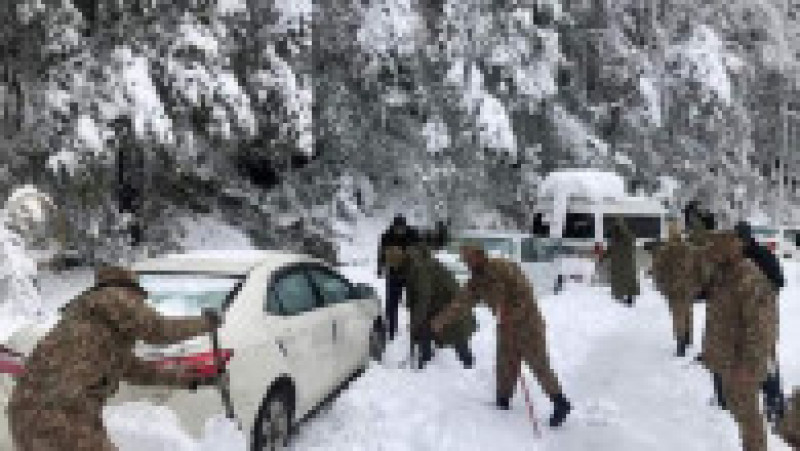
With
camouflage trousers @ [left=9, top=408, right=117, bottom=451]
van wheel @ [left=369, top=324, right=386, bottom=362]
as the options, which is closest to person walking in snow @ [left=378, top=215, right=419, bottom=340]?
van wheel @ [left=369, top=324, right=386, bottom=362]

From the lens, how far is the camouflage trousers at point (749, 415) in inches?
277

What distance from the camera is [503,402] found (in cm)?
958

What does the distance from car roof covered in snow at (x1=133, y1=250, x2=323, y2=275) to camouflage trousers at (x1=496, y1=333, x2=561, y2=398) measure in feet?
7.20

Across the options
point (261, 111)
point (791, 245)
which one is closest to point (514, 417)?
point (261, 111)

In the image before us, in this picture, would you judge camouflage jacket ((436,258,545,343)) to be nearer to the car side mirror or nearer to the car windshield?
the car side mirror

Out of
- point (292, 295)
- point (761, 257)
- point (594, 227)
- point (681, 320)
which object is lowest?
point (681, 320)

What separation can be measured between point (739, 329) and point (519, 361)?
2552 mm

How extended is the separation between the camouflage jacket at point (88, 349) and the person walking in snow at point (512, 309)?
14.8ft

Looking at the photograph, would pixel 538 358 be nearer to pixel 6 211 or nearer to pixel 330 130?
pixel 6 211

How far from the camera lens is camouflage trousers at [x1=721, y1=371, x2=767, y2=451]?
23.1 feet

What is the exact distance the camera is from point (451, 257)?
16.1 meters

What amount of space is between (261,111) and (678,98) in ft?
48.7

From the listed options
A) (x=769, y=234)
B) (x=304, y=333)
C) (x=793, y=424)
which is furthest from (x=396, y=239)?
(x=769, y=234)

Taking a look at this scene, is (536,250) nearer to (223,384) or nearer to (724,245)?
(724,245)
